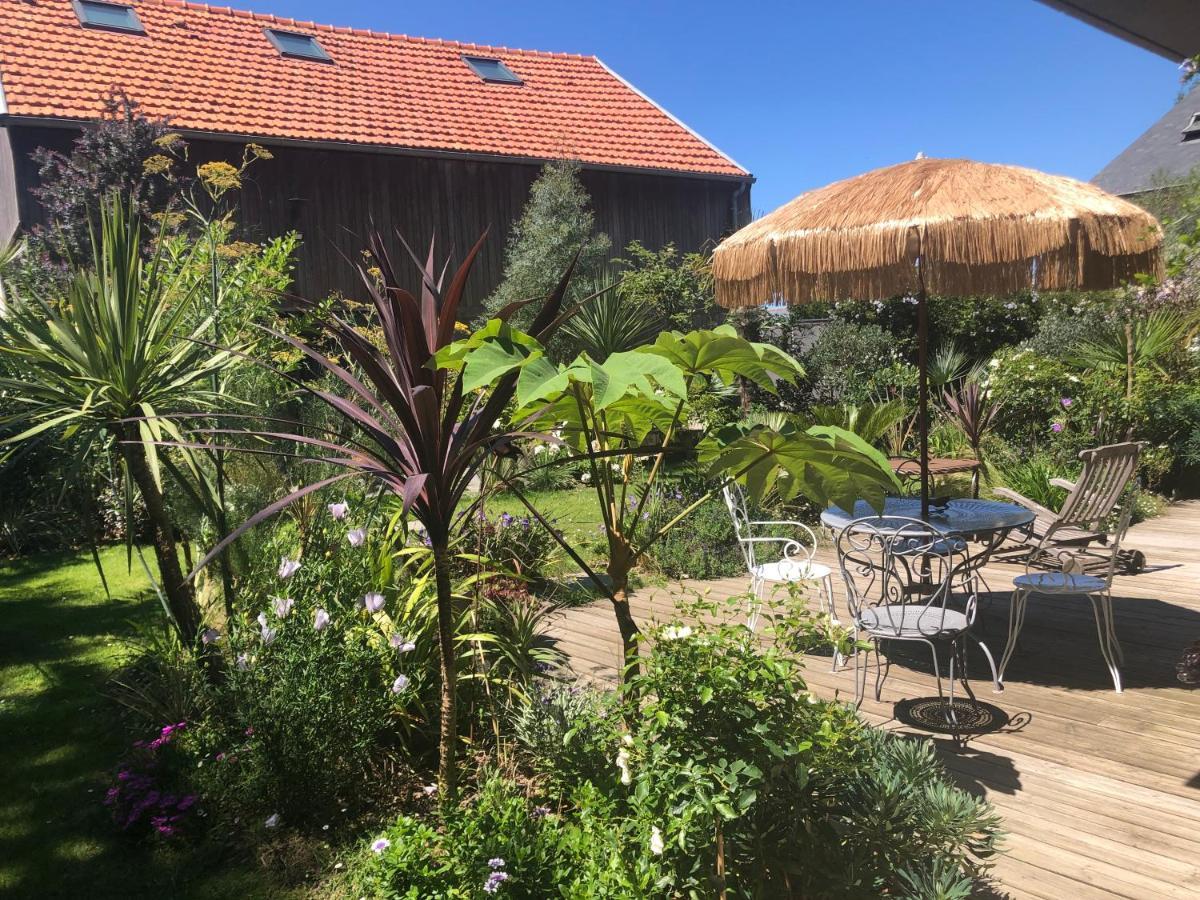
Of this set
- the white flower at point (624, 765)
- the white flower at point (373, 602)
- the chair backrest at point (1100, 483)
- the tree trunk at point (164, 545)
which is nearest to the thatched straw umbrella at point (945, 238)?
the chair backrest at point (1100, 483)

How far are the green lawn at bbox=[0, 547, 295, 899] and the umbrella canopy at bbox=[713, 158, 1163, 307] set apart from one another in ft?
12.6

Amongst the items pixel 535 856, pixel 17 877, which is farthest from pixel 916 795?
pixel 17 877

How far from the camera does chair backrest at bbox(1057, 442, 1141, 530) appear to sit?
465 centimetres

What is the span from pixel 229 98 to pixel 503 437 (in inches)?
490

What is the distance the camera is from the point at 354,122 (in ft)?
42.6

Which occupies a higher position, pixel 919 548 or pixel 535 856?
pixel 919 548

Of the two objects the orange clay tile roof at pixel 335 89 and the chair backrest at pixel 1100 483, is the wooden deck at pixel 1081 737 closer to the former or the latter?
the chair backrest at pixel 1100 483

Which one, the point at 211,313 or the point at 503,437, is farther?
the point at 211,313

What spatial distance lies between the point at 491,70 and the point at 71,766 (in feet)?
50.9

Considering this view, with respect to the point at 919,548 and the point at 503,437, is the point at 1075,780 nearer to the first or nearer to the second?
the point at 919,548

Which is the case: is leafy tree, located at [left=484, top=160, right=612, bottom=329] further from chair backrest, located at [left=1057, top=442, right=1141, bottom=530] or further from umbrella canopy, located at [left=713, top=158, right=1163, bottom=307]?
chair backrest, located at [left=1057, top=442, right=1141, bottom=530]

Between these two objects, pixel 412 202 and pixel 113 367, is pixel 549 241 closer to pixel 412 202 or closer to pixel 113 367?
pixel 412 202

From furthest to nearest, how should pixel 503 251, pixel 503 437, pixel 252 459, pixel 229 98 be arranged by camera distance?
pixel 503 251
pixel 229 98
pixel 252 459
pixel 503 437

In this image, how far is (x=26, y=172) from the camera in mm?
10281
